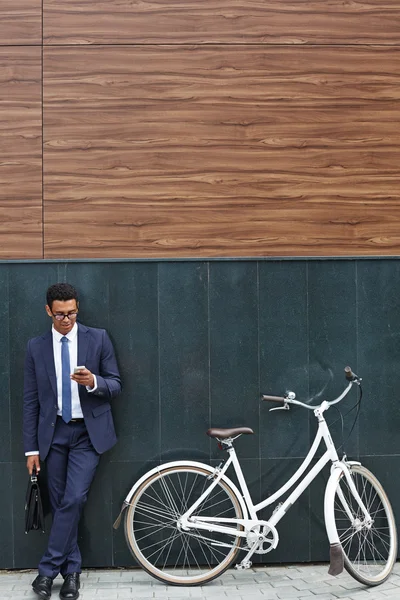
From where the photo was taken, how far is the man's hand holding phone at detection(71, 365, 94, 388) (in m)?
5.74

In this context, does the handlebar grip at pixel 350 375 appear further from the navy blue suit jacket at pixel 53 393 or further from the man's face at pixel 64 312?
the man's face at pixel 64 312

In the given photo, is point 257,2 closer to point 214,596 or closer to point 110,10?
point 110,10

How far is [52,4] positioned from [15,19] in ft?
1.00

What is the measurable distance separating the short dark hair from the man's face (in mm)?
29

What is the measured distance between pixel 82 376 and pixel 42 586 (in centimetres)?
147

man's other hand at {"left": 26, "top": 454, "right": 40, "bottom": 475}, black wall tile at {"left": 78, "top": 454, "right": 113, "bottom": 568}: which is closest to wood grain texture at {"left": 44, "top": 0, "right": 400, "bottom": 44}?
man's other hand at {"left": 26, "top": 454, "right": 40, "bottom": 475}

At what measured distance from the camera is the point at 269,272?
641 cm

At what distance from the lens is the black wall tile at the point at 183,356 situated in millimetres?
6352

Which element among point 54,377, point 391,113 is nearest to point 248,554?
point 54,377

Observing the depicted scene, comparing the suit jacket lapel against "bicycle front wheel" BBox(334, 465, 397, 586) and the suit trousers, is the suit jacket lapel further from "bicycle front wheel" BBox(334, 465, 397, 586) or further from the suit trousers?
"bicycle front wheel" BBox(334, 465, 397, 586)

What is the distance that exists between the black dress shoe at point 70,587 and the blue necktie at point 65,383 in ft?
3.57

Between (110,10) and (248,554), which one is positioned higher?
(110,10)

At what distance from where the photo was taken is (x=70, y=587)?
5715 millimetres

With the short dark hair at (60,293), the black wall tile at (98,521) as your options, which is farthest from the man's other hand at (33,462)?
the short dark hair at (60,293)
